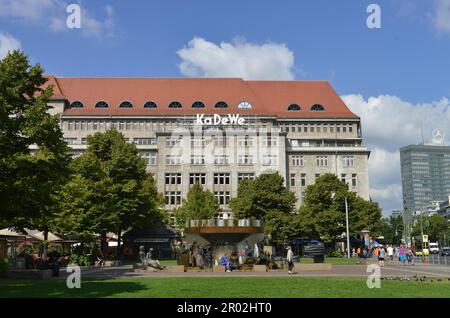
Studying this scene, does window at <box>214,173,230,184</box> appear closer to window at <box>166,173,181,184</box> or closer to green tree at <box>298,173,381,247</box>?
window at <box>166,173,181,184</box>

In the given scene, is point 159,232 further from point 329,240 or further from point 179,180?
point 329,240

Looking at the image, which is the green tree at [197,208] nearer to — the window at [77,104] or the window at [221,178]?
the window at [221,178]

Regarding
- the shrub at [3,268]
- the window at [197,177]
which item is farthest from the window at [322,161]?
the shrub at [3,268]

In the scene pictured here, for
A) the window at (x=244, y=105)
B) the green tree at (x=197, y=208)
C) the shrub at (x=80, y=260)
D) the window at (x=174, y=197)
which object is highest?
the window at (x=244, y=105)

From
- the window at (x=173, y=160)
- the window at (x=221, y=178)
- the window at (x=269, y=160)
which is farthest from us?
the window at (x=269, y=160)

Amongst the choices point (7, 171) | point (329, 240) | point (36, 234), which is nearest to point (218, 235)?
point (36, 234)

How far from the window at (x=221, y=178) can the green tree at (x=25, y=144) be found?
2526 inches

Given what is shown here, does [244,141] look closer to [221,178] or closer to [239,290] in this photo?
[221,178]

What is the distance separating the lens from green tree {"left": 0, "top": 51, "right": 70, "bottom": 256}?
22994 mm

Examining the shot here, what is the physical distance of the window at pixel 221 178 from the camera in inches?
3558

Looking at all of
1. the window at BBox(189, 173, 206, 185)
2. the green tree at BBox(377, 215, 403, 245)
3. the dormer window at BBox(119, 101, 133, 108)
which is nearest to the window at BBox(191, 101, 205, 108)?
the dormer window at BBox(119, 101, 133, 108)

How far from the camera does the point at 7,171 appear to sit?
23109 mm

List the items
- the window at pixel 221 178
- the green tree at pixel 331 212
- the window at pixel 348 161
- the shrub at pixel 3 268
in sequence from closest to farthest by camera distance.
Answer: the shrub at pixel 3 268 → the green tree at pixel 331 212 → the window at pixel 221 178 → the window at pixel 348 161

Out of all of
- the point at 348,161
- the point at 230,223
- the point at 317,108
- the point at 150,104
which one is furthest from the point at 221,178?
the point at 230,223
